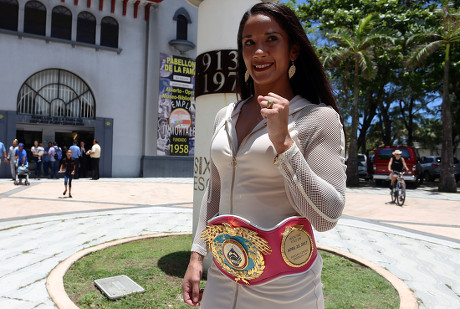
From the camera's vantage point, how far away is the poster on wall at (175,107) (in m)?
19.6

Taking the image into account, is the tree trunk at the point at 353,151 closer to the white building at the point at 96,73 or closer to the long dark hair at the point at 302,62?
the white building at the point at 96,73

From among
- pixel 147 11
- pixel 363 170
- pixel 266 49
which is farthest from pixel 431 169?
pixel 266 49

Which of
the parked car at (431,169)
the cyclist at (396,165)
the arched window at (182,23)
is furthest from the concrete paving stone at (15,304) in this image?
the parked car at (431,169)

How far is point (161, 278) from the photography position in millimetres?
3838

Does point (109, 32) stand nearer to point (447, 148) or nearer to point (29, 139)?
point (29, 139)

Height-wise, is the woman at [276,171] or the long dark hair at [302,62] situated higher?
the long dark hair at [302,62]

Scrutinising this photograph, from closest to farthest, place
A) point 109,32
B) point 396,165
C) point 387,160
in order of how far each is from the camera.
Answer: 1. point 396,165
2. point 387,160
3. point 109,32

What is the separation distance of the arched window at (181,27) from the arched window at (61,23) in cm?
581

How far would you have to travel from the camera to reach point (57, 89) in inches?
697

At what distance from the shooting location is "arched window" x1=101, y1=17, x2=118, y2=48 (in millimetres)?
18750

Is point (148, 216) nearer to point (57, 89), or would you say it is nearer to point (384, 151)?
point (57, 89)

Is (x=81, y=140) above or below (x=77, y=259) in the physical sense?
above

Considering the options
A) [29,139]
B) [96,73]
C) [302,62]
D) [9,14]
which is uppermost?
[9,14]

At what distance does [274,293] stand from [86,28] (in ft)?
65.9
